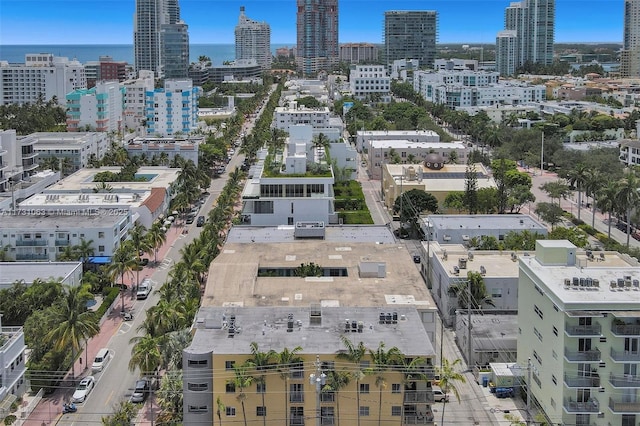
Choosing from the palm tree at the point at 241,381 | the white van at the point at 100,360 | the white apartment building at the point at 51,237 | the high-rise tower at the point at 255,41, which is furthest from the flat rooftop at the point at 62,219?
the high-rise tower at the point at 255,41

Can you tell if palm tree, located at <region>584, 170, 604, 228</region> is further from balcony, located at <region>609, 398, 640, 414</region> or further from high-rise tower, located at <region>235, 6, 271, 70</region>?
high-rise tower, located at <region>235, 6, 271, 70</region>

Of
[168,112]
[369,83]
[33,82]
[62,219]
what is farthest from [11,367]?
[369,83]

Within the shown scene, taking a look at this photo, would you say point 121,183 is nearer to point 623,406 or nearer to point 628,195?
point 628,195

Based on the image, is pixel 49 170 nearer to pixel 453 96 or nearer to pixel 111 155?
pixel 111 155

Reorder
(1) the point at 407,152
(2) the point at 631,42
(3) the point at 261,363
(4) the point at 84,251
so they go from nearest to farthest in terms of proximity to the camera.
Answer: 1. (3) the point at 261,363
2. (4) the point at 84,251
3. (1) the point at 407,152
4. (2) the point at 631,42

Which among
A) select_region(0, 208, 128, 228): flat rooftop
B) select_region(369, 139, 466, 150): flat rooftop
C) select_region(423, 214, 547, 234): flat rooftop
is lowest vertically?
select_region(423, 214, 547, 234): flat rooftop

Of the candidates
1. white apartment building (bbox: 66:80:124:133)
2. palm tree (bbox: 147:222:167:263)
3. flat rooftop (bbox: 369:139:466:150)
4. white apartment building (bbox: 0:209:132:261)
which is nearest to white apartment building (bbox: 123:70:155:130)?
white apartment building (bbox: 66:80:124:133)
